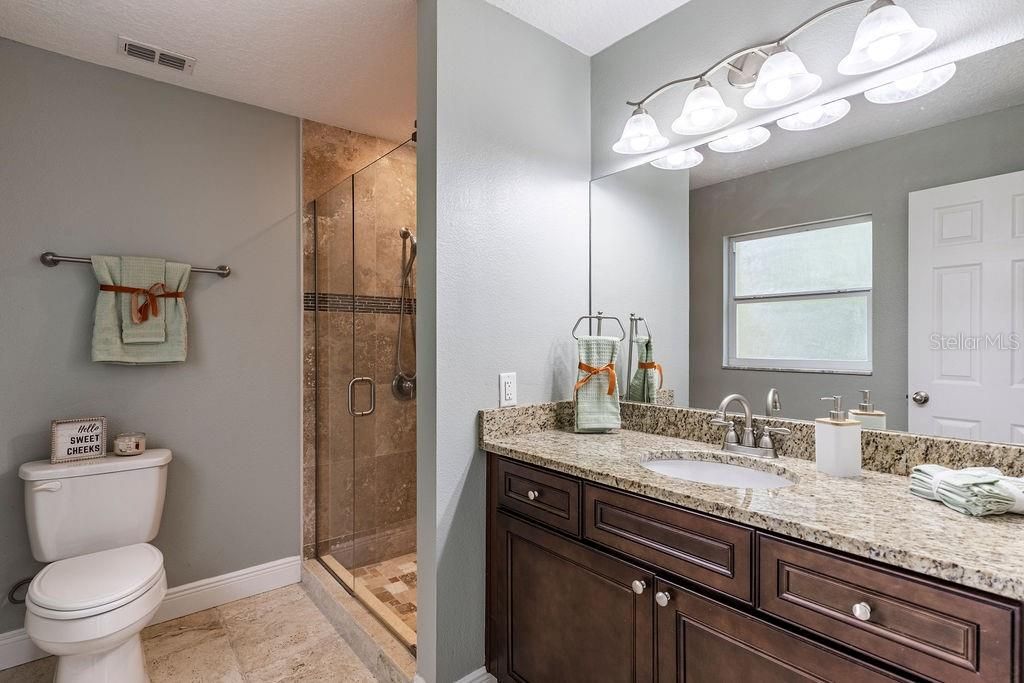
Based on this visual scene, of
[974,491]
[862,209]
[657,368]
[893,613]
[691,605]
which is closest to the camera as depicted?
[893,613]

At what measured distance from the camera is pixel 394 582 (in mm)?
2402

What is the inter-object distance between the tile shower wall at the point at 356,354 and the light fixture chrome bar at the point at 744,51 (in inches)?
39.9

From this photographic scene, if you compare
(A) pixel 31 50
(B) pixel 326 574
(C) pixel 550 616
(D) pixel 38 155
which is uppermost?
(A) pixel 31 50

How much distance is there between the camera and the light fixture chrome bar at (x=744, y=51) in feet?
4.67

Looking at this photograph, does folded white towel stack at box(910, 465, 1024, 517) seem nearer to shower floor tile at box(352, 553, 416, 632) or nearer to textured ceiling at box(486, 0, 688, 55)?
textured ceiling at box(486, 0, 688, 55)

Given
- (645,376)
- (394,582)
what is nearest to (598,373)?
(645,376)

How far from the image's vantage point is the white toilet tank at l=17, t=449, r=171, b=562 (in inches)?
74.2

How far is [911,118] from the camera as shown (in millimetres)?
1332

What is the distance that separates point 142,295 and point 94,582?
111cm

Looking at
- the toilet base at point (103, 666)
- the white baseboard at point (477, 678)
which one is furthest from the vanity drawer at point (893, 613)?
the toilet base at point (103, 666)

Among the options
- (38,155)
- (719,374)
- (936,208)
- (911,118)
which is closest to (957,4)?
(911,118)

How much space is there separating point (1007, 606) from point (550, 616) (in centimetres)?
105

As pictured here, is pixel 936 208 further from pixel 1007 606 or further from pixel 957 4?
pixel 1007 606

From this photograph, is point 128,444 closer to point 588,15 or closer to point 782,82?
point 588,15
